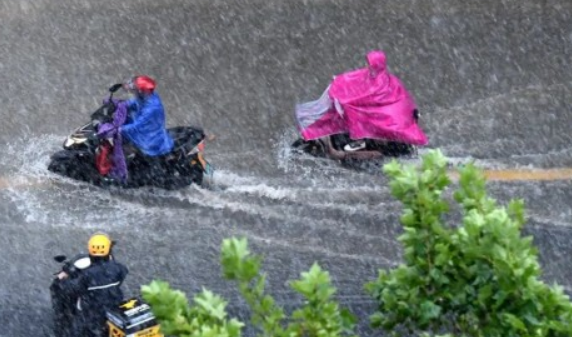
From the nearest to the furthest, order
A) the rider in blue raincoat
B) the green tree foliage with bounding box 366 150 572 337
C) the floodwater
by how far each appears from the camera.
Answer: the green tree foliage with bounding box 366 150 572 337, the floodwater, the rider in blue raincoat

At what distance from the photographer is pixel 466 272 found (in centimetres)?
595

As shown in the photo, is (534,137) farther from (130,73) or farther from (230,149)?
(130,73)

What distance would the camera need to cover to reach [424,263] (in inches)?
237

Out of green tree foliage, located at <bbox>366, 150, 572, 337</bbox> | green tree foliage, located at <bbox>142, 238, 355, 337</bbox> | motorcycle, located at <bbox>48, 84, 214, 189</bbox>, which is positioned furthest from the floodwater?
green tree foliage, located at <bbox>142, 238, 355, 337</bbox>

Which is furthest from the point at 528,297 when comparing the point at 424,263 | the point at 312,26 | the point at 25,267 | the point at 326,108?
the point at 312,26

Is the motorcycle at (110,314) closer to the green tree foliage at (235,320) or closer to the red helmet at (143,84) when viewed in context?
the red helmet at (143,84)

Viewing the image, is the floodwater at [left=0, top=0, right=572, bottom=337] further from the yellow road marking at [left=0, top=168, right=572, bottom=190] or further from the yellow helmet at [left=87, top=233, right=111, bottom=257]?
the yellow helmet at [left=87, top=233, right=111, bottom=257]

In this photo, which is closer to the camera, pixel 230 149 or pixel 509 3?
pixel 230 149

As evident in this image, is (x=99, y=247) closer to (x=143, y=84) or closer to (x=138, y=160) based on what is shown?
(x=143, y=84)

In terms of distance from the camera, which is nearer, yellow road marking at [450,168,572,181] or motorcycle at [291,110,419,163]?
yellow road marking at [450,168,572,181]

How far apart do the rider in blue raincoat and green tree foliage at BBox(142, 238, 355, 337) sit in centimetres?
775

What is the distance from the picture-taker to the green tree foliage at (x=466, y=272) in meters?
5.48

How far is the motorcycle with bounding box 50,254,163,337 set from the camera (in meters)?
9.92

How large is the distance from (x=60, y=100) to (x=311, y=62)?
337 centimetres
